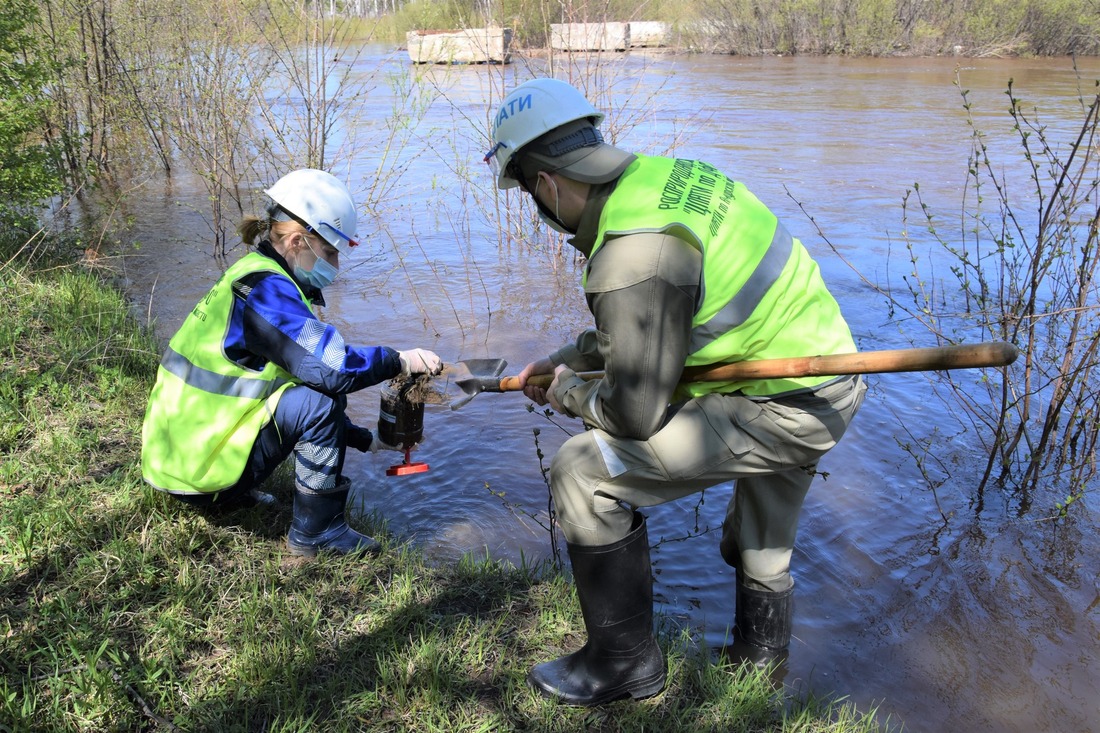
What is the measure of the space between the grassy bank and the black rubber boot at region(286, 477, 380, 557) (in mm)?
82

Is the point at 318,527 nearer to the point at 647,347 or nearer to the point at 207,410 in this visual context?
the point at 207,410

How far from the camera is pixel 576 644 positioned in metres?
3.04

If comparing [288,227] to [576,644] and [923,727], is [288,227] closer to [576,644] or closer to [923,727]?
[576,644]

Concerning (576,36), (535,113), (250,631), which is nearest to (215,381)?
(250,631)

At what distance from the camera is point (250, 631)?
2.83 m

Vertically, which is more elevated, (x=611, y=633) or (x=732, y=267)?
(x=732, y=267)

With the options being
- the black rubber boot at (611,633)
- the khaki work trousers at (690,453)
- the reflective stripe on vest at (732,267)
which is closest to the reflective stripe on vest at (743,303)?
the reflective stripe on vest at (732,267)

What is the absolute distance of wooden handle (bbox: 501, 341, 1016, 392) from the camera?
2191 mm

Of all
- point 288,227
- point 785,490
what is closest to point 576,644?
point 785,490

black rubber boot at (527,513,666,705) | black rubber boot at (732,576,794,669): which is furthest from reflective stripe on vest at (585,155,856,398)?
black rubber boot at (732,576,794,669)

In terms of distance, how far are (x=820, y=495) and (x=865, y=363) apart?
242 centimetres

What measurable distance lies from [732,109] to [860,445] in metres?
14.2

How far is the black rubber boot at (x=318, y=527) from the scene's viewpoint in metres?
3.40

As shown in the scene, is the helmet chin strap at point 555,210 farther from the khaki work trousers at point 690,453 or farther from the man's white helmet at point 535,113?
the khaki work trousers at point 690,453
